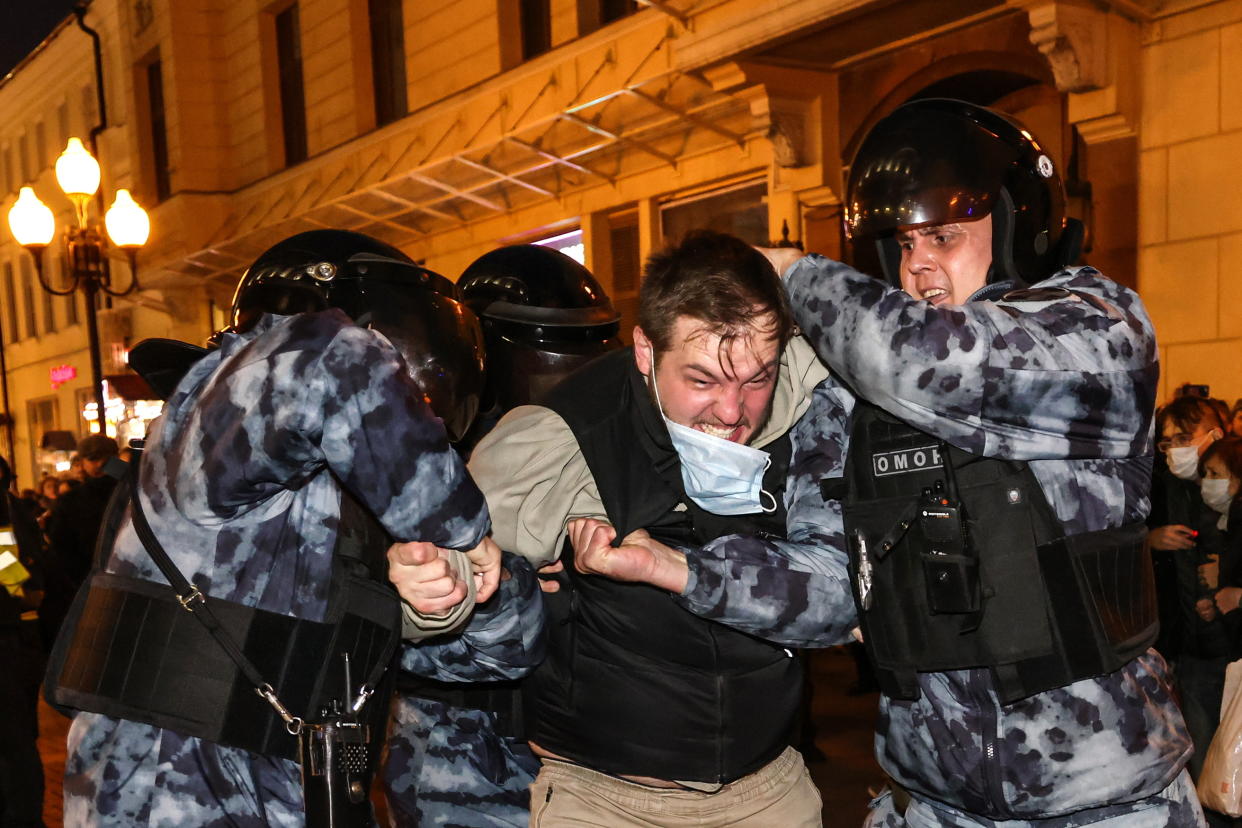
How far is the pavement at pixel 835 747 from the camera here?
16.5 feet

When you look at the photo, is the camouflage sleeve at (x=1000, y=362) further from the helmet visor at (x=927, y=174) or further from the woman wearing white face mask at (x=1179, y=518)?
the woman wearing white face mask at (x=1179, y=518)

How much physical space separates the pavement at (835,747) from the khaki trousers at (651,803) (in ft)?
8.60

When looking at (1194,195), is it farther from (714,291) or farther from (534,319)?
(714,291)

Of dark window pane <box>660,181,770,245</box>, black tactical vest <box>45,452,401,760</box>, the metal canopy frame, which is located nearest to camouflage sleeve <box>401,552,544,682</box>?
black tactical vest <box>45,452,401,760</box>

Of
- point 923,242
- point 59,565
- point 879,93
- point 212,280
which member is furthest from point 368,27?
point 923,242

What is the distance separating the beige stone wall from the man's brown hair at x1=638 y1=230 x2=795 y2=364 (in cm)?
557

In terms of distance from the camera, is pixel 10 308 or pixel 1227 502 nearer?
pixel 1227 502

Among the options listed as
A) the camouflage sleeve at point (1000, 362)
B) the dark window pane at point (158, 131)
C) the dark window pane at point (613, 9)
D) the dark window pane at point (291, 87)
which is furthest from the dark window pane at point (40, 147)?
the camouflage sleeve at point (1000, 362)

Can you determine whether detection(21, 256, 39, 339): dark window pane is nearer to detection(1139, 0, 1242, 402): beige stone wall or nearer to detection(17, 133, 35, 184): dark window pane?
detection(17, 133, 35, 184): dark window pane

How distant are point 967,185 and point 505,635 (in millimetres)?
1271

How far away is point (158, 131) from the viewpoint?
19.8 meters

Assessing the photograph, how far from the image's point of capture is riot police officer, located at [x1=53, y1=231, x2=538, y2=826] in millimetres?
1633

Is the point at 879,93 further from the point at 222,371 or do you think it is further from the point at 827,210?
the point at 222,371

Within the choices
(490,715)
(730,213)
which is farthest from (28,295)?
(490,715)
